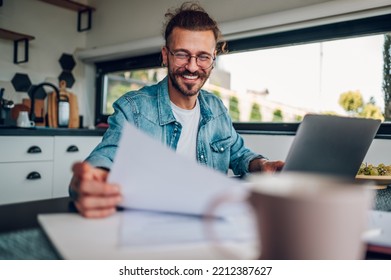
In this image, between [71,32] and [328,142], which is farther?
[71,32]

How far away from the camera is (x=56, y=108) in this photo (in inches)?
98.6

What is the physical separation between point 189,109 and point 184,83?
0.38 feet

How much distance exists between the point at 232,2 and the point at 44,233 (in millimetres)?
1772

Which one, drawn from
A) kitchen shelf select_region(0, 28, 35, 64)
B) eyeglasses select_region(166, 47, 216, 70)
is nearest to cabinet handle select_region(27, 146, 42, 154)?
kitchen shelf select_region(0, 28, 35, 64)

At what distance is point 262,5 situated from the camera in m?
1.82

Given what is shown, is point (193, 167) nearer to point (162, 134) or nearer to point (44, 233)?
point (44, 233)

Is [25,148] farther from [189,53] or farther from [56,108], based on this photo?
[189,53]

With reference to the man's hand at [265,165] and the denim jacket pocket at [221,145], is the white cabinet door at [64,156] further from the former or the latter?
the man's hand at [265,165]

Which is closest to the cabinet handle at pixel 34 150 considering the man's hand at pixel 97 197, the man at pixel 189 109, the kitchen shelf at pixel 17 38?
the kitchen shelf at pixel 17 38

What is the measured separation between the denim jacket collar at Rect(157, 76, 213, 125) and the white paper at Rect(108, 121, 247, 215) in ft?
2.07

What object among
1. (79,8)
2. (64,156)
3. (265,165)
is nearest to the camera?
(265,165)

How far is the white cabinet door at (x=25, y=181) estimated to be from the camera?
186 centimetres

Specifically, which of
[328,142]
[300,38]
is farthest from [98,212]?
[300,38]


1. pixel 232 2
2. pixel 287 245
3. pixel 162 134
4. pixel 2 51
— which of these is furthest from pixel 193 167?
pixel 2 51
